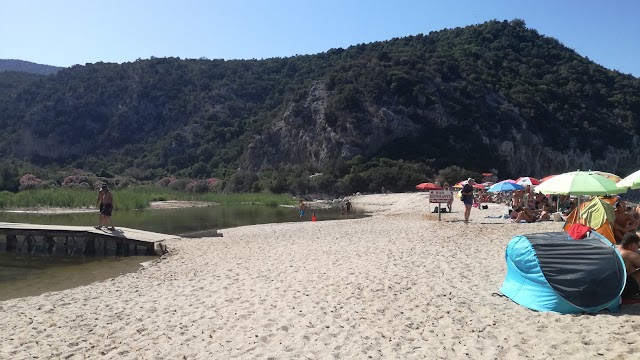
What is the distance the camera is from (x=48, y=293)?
404 inches

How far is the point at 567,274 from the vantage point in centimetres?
676

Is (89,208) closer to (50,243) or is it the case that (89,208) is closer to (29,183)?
(29,183)

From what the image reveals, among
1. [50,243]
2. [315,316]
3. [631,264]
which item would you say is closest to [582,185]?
[631,264]

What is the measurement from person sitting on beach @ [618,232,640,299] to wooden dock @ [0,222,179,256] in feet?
44.8

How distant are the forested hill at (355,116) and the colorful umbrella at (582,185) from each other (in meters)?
48.1

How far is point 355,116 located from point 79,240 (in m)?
61.6

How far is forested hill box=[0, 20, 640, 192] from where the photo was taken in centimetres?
7638

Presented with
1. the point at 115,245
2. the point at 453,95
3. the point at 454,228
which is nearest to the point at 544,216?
the point at 454,228

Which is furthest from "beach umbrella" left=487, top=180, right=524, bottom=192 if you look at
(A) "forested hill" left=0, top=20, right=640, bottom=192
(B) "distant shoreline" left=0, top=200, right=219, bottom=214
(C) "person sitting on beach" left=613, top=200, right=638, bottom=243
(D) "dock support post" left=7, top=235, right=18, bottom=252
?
(A) "forested hill" left=0, top=20, right=640, bottom=192

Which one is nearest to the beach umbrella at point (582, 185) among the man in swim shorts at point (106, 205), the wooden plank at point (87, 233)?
Answer: the wooden plank at point (87, 233)

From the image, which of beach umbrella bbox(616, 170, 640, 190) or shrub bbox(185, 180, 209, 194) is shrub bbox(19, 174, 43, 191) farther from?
beach umbrella bbox(616, 170, 640, 190)

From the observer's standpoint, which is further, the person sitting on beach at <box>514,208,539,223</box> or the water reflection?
the water reflection

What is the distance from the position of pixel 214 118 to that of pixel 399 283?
10003cm

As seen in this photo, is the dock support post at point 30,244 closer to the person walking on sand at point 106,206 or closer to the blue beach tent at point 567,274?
the person walking on sand at point 106,206
